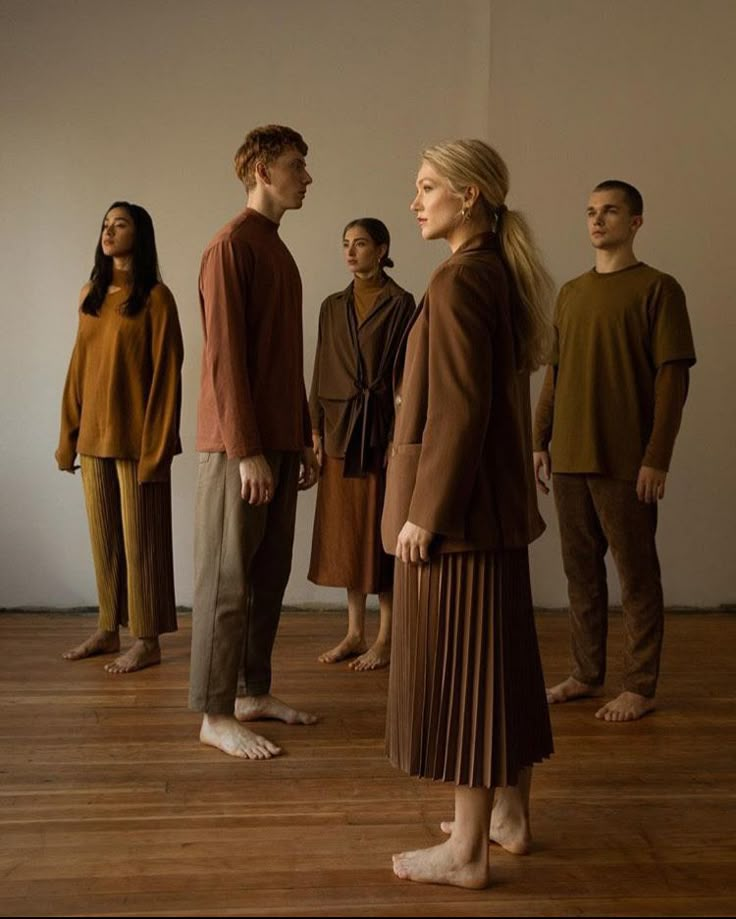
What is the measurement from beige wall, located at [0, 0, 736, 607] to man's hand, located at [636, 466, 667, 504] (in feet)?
5.35

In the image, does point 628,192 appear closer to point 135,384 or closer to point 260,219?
point 260,219

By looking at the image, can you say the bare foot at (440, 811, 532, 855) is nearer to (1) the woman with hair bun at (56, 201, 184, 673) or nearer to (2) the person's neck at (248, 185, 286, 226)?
(2) the person's neck at (248, 185, 286, 226)

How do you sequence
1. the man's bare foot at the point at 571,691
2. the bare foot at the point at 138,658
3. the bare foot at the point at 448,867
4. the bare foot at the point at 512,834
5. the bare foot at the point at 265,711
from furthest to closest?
the bare foot at the point at 138,658 → the man's bare foot at the point at 571,691 → the bare foot at the point at 265,711 → the bare foot at the point at 512,834 → the bare foot at the point at 448,867

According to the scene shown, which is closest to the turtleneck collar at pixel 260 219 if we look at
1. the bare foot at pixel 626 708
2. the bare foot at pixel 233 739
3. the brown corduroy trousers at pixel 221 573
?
the brown corduroy trousers at pixel 221 573

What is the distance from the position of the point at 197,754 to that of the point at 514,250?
155cm

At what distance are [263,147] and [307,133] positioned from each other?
6.29 feet

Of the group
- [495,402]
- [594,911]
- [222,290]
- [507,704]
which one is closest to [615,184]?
[222,290]

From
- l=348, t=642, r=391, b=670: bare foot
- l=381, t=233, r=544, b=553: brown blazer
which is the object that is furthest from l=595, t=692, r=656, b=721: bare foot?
l=381, t=233, r=544, b=553: brown blazer

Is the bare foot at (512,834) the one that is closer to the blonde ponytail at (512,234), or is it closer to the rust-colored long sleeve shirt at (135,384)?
the blonde ponytail at (512,234)

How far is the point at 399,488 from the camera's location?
2.09 m

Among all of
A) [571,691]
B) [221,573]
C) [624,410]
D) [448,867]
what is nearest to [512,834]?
[448,867]

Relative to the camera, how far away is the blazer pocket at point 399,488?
2.07m

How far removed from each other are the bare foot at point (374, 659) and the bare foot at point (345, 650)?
0.23 feet

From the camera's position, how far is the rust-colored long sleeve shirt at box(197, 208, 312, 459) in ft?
9.02
